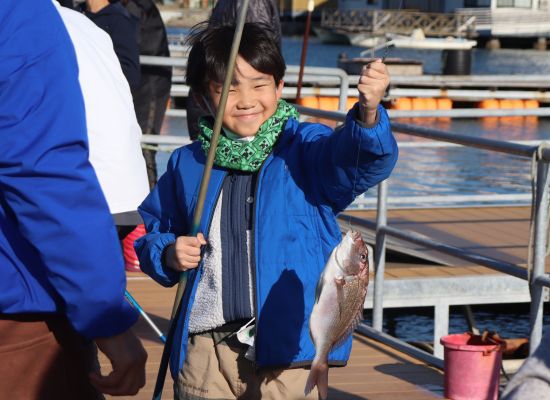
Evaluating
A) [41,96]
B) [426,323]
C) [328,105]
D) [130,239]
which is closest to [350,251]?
[41,96]

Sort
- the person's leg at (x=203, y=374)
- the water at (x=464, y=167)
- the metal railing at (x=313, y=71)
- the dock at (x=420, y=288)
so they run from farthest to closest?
the water at (x=464, y=167) < the metal railing at (x=313, y=71) < the dock at (x=420, y=288) < the person's leg at (x=203, y=374)

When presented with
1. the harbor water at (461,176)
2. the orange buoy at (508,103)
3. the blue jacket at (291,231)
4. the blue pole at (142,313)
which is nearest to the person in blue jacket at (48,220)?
the blue jacket at (291,231)

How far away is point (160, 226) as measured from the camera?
353cm

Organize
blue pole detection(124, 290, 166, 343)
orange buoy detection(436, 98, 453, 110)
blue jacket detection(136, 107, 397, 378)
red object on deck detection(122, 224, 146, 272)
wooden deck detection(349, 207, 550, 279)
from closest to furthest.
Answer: blue jacket detection(136, 107, 397, 378)
blue pole detection(124, 290, 166, 343)
red object on deck detection(122, 224, 146, 272)
wooden deck detection(349, 207, 550, 279)
orange buoy detection(436, 98, 453, 110)

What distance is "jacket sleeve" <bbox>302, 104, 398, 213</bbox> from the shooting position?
312 cm

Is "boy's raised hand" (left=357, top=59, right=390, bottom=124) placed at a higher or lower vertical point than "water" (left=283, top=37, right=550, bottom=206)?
higher

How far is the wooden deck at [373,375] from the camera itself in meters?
5.30

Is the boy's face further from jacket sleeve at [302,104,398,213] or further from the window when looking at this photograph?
the window

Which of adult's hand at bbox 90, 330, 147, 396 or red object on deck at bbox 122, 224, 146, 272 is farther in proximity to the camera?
red object on deck at bbox 122, 224, 146, 272

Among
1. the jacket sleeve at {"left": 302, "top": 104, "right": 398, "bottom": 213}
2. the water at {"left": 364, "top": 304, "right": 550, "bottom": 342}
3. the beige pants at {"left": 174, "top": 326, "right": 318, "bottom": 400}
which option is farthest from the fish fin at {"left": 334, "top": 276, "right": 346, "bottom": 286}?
the water at {"left": 364, "top": 304, "right": 550, "bottom": 342}

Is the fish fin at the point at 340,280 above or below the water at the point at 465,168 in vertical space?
above

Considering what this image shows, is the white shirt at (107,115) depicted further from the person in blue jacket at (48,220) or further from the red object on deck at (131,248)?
the red object on deck at (131,248)

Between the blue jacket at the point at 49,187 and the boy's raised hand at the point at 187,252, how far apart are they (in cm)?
76

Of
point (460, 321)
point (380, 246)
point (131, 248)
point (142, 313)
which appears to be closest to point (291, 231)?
point (142, 313)
